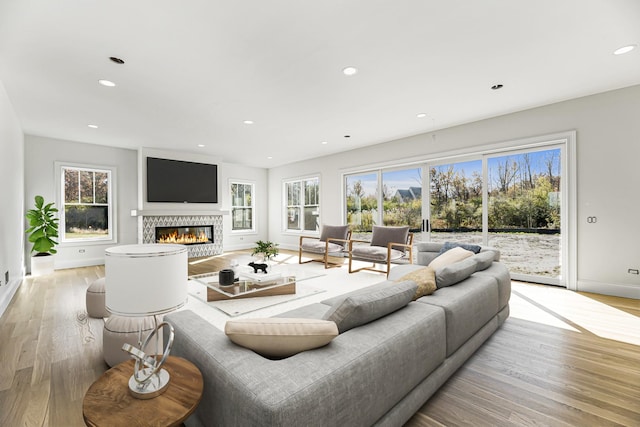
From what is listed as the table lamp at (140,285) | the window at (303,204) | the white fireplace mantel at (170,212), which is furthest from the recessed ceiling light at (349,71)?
the white fireplace mantel at (170,212)

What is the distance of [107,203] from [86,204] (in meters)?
0.37

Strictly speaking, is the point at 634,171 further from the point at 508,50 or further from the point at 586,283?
the point at 508,50

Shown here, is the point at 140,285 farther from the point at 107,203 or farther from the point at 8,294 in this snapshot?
the point at 107,203

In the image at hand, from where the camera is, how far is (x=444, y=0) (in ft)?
6.86

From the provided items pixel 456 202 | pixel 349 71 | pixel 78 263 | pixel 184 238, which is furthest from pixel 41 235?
pixel 456 202

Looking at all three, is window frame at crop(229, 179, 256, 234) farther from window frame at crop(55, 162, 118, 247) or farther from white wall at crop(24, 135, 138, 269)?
window frame at crop(55, 162, 118, 247)

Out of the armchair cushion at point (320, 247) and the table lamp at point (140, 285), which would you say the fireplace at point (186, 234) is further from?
the table lamp at point (140, 285)

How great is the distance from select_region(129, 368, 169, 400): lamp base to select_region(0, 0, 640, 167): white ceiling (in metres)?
2.34

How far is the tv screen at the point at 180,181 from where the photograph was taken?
263 inches

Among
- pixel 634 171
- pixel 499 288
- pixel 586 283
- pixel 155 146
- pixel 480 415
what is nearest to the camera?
pixel 480 415

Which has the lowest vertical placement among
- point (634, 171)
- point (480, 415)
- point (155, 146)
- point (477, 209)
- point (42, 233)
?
point (480, 415)

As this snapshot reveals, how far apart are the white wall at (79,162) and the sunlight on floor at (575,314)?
7.50 m

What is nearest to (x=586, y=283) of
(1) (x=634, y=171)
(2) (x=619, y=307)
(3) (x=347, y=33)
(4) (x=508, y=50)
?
(2) (x=619, y=307)

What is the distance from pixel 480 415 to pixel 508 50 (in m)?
3.00
